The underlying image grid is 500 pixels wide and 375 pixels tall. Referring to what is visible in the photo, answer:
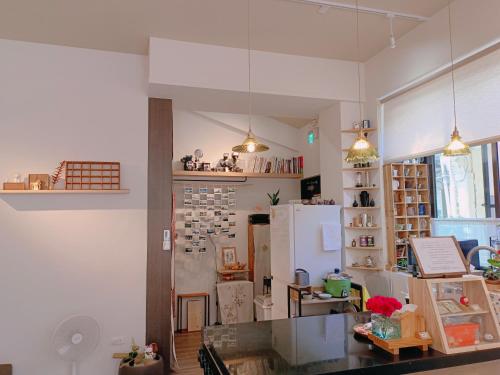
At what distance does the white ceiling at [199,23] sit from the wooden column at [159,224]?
83 cm

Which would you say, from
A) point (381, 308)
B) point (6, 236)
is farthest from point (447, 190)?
point (6, 236)

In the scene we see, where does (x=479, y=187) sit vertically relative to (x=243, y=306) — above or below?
above

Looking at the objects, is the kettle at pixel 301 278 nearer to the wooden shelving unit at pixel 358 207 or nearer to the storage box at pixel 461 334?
the wooden shelving unit at pixel 358 207

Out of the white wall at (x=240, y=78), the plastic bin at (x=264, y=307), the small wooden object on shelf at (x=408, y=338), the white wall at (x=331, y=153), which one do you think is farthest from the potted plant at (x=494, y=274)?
the plastic bin at (x=264, y=307)

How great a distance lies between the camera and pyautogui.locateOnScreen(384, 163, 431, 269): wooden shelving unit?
3.89 meters

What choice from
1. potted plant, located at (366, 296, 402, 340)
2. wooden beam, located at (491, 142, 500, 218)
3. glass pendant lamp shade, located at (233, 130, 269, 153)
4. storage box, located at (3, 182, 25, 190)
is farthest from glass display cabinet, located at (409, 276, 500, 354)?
storage box, located at (3, 182, 25, 190)

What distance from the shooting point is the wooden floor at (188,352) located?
13.3 feet

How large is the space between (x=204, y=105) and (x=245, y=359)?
3345 millimetres

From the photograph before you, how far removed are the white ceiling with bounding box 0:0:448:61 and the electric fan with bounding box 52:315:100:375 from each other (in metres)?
2.67

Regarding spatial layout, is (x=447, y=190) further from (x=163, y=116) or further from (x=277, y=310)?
(x=163, y=116)

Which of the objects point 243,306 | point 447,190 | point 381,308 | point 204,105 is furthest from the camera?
point 243,306

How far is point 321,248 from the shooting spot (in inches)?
159

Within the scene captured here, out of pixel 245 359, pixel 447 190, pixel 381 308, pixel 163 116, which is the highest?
pixel 163 116

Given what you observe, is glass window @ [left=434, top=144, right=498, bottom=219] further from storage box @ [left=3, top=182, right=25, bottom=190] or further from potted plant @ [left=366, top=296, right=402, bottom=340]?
storage box @ [left=3, top=182, right=25, bottom=190]
